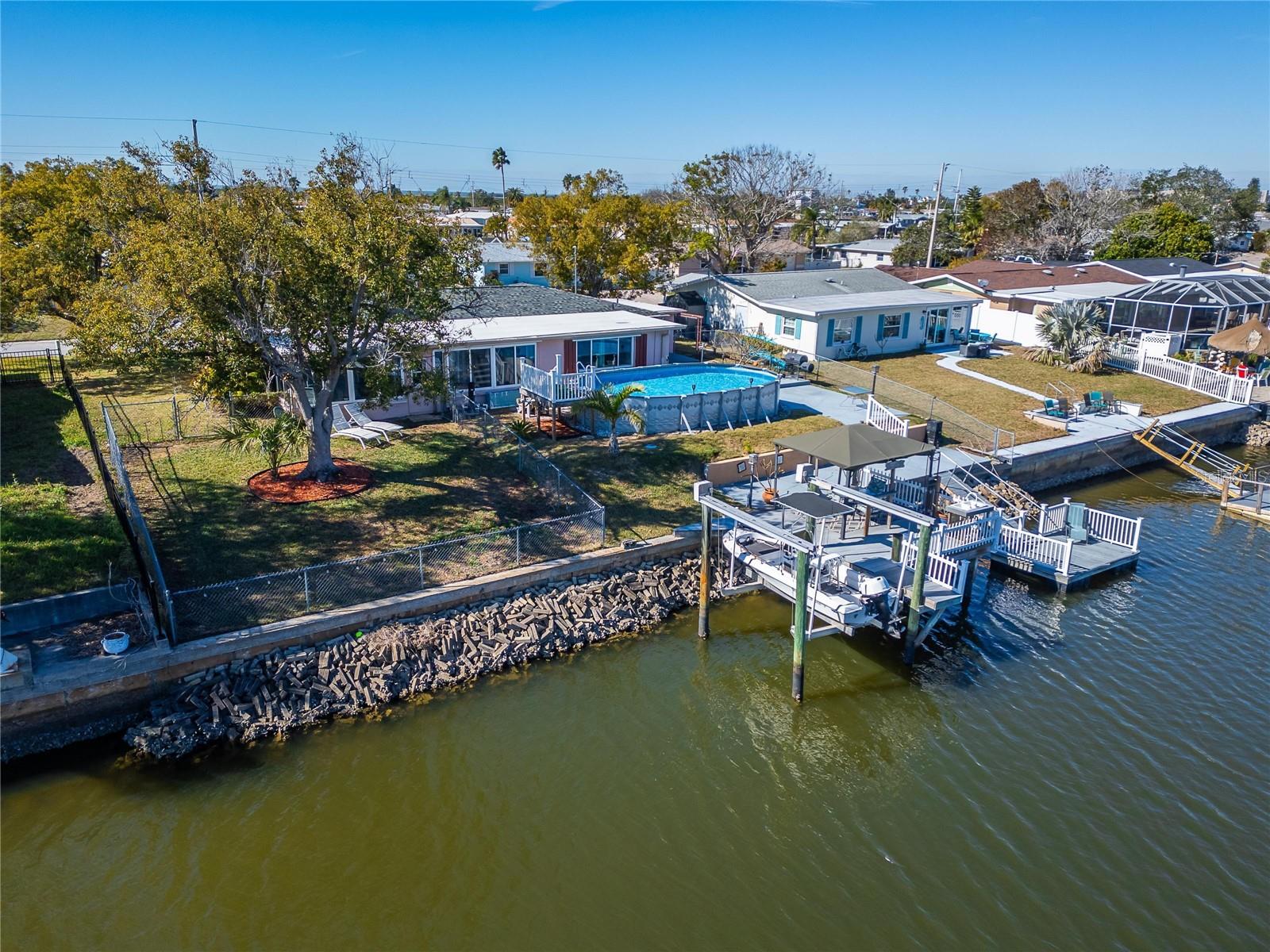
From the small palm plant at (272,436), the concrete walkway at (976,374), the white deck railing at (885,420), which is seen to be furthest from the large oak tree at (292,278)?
the concrete walkway at (976,374)

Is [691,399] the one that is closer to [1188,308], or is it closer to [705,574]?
[705,574]

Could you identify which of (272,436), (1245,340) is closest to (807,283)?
(1245,340)

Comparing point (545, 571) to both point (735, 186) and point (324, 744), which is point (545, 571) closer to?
point (324, 744)

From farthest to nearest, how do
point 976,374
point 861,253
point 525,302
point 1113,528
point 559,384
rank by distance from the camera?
point 861,253 → point 976,374 → point 525,302 → point 559,384 → point 1113,528

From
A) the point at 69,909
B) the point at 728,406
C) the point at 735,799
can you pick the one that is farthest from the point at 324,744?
the point at 728,406

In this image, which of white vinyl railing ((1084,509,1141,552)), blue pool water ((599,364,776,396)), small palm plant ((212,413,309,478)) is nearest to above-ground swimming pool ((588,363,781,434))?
blue pool water ((599,364,776,396))

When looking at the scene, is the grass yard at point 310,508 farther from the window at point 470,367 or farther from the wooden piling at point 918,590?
the wooden piling at point 918,590
